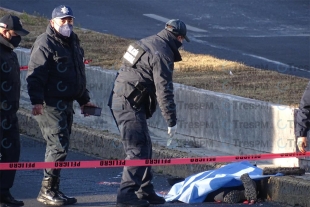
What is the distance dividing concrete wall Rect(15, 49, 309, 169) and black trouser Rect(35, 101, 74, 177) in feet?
6.28

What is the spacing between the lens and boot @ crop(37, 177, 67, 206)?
7.68m

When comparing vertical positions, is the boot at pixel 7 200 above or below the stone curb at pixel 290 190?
below

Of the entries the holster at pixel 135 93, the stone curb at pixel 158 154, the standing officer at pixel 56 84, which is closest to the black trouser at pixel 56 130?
the standing officer at pixel 56 84

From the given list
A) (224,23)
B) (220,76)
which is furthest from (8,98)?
(224,23)

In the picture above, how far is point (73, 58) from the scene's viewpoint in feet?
25.4

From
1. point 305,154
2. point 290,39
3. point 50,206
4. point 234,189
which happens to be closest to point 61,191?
point 50,206

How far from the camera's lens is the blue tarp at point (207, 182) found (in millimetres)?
7781

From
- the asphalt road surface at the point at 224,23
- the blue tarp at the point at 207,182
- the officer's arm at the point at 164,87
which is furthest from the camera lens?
the asphalt road surface at the point at 224,23

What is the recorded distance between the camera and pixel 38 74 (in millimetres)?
7527

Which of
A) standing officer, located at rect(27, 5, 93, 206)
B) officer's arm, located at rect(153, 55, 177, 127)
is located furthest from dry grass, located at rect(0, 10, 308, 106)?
standing officer, located at rect(27, 5, 93, 206)

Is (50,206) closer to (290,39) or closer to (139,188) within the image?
(139,188)

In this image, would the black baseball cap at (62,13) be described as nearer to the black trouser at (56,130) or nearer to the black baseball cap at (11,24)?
the black baseball cap at (11,24)

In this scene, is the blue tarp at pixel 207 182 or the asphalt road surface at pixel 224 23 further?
the asphalt road surface at pixel 224 23

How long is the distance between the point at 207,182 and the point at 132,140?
83 cm
